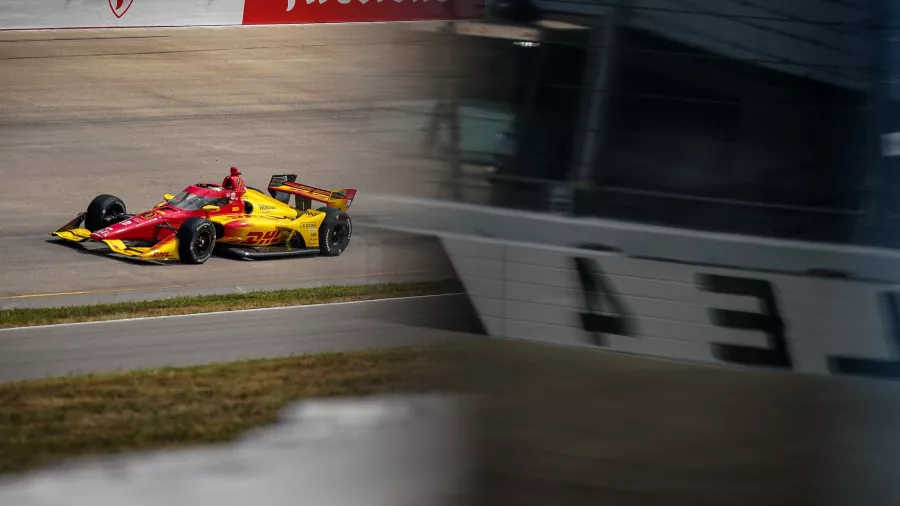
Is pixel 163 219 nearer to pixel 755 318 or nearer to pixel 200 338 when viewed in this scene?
pixel 200 338

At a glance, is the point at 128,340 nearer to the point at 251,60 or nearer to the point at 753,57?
the point at 753,57

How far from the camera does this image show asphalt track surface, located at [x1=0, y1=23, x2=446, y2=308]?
441 cm

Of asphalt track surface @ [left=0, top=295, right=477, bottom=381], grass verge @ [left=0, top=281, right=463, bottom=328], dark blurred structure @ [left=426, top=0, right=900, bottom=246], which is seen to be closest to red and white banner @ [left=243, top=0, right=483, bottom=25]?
grass verge @ [left=0, top=281, right=463, bottom=328]

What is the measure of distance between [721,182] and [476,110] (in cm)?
92

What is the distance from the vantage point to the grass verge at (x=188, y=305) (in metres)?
11.4

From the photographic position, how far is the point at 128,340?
35.0 feet

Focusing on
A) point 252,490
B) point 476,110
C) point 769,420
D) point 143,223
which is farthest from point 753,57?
point 143,223

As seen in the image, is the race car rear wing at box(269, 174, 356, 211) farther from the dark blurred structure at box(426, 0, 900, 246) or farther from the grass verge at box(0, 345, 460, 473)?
the dark blurred structure at box(426, 0, 900, 246)

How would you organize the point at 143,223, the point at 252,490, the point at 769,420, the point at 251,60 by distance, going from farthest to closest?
the point at 251,60 → the point at 143,223 → the point at 252,490 → the point at 769,420

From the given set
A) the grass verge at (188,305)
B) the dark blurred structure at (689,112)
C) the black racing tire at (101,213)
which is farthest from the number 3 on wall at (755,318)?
the black racing tire at (101,213)

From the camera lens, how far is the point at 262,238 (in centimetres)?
1512

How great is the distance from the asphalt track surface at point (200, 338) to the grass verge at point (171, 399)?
15.8 inches

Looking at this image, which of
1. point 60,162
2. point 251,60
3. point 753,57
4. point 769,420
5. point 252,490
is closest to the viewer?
point 753,57

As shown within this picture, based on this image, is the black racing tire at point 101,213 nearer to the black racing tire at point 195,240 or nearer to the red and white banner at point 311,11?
the black racing tire at point 195,240
